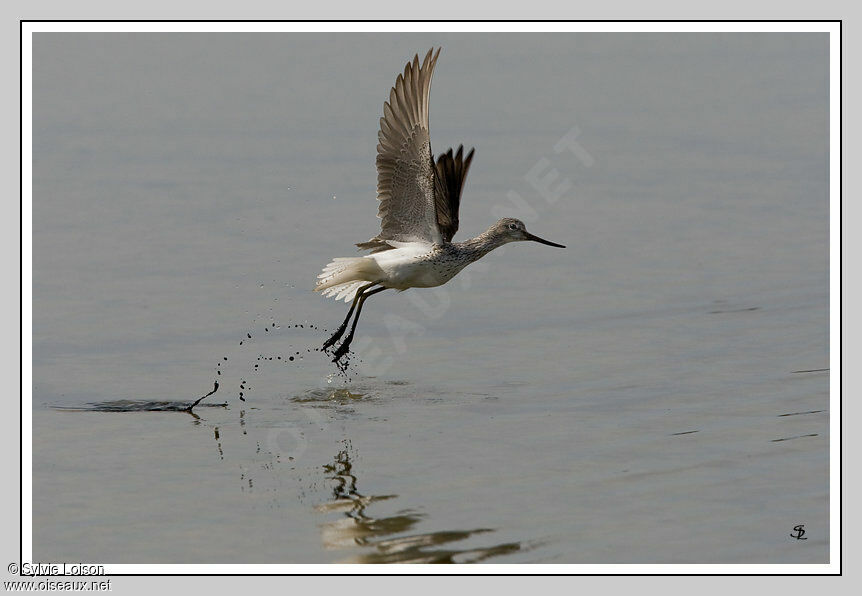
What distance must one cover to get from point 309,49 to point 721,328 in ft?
40.4

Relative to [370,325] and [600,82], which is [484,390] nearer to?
[370,325]

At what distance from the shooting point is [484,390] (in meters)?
9.49

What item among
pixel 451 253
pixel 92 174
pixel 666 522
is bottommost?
pixel 666 522

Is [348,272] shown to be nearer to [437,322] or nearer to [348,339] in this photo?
[348,339]

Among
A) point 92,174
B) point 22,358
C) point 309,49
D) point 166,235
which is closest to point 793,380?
point 22,358

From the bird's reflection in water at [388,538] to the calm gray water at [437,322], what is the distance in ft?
0.07

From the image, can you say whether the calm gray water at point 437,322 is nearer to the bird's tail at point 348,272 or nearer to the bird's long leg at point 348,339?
the bird's long leg at point 348,339

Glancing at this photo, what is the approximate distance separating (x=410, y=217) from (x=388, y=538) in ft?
12.0

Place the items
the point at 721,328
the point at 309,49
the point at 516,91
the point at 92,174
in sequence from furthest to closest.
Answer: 1. the point at 309,49
2. the point at 516,91
3. the point at 92,174
4. the point at 721,328

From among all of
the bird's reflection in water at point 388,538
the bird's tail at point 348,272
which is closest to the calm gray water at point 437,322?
the bird's reflection in water at point 388,538

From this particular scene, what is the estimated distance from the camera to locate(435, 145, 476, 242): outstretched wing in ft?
34.5

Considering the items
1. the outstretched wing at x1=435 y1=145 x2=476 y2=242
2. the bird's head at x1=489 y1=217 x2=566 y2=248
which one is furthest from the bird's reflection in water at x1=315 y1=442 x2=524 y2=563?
the bird's head at x1=489 y1=217 x2=566 y2=248

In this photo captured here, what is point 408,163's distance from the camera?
382 inches

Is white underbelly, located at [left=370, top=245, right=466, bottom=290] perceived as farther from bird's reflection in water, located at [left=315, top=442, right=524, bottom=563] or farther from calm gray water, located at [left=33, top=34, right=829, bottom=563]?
bird's reflection in water, located at [left=315, top=442, right=524, bottom=563]
